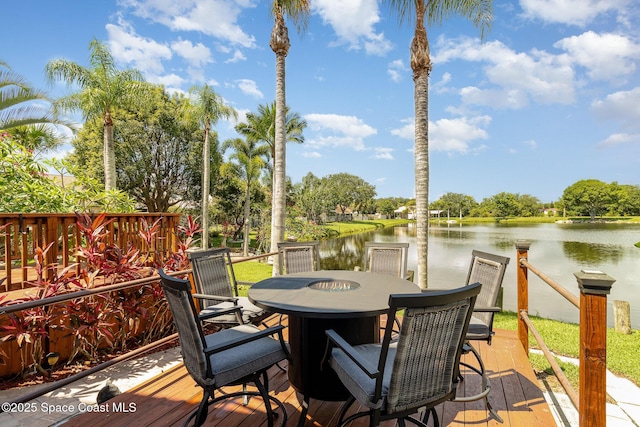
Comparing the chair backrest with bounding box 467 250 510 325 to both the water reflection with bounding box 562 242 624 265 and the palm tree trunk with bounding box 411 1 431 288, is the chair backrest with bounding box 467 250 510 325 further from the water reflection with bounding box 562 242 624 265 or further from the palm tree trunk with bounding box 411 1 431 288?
the water reflection with bounding box 562 242 624 265

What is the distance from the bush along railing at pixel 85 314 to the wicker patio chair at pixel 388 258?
9.00 feet

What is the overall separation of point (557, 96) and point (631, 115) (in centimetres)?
1848

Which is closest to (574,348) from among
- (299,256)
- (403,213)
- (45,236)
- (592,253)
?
(299,256)

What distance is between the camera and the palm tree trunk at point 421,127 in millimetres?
6262

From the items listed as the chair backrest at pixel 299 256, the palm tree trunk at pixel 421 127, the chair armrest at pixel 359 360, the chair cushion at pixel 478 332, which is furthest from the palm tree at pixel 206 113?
the chair armrest at pixel 359 360

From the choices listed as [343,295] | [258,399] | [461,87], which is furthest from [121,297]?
[461,87]

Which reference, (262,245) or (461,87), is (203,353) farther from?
(262,245)

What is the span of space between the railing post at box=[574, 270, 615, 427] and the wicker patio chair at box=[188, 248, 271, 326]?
2333 mm

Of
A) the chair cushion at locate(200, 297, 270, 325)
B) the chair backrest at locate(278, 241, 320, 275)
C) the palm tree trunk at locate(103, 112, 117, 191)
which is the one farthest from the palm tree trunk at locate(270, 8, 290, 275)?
the palm tree trunk at locate(103, 112, 117, 191)

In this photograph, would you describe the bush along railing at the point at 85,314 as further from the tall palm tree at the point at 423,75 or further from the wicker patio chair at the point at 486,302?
the tall palm tree at the point at 423,75

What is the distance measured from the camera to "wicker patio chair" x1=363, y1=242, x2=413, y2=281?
4161 mm

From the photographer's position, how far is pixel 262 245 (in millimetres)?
19672

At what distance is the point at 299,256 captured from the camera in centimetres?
427

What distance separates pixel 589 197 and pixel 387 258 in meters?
54.8
